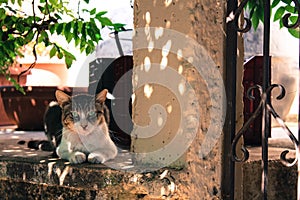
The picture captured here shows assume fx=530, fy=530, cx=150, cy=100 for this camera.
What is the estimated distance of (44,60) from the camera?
21.5ft

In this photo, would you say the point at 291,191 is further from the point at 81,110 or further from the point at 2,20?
the point at 2,20

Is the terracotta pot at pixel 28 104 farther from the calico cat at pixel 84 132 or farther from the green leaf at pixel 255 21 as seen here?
the green leaf at pixel 255 21

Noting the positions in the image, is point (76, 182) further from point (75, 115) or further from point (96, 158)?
point (75, 115)

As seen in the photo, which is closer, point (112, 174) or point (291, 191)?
point (112, 174)

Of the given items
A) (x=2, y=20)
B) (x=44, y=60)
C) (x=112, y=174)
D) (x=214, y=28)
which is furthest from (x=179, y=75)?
(x=44, y=60)

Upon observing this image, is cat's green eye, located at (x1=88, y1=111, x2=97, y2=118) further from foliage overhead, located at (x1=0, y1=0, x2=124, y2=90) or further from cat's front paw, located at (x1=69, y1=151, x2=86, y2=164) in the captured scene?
foliage overhead, located at (x1=0, y1=0, x2=124, y2=90)

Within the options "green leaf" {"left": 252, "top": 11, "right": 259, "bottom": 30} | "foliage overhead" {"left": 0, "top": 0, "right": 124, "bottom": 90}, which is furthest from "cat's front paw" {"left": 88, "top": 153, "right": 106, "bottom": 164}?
"green leaf" {"left": 252, "top": 11, "right": 259, "bottom": 30}

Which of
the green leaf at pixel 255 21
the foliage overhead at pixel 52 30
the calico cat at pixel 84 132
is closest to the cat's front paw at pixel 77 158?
the calico cat at pixel 84 132

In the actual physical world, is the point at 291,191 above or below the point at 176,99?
below

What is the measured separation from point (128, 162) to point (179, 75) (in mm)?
568

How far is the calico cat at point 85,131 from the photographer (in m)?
2.66

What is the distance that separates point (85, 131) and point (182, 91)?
721 millimetres

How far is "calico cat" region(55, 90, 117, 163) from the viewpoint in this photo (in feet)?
8.71

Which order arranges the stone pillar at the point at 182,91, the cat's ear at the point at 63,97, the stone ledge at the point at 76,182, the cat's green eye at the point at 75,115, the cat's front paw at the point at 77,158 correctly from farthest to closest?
the cat's ear at the point at 63,97, the cat's green eye at the point at 75,115, the cat's front paw at the point at 77,158, the stone ledge at the point at 76,182, the stone pillar at the point at 182,91
